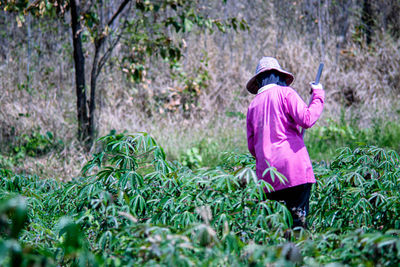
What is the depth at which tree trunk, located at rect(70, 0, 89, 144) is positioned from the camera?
646cm

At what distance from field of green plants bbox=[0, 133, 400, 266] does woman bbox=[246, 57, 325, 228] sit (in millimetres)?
256

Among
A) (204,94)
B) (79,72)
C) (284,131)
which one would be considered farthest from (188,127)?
(284,131)

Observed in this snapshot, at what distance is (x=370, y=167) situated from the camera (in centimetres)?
291

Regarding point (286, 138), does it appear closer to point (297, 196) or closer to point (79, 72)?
point (297, 196)

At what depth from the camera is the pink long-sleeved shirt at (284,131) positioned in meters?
2.93

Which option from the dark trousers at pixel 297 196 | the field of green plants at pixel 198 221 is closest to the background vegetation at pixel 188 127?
the field of green plants at pixel 198 221

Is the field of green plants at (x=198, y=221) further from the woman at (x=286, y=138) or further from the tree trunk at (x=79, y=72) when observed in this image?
the tree trunk at (x=79, y=72)

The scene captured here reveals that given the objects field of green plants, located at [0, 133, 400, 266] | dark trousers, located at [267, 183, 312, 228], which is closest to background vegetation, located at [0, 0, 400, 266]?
field of green plants, located at [0, 133, 400, 266]

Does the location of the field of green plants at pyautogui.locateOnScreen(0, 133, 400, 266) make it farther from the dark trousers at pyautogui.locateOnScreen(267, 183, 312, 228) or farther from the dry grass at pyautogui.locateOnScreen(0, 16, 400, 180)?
the dry grass at pyautogui.locateOnScreen(0, 16, 400, 180)

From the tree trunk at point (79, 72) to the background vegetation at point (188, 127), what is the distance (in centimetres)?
17

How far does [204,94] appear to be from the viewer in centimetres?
973

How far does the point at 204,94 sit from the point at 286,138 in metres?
6.81

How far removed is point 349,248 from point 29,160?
21.5 ft

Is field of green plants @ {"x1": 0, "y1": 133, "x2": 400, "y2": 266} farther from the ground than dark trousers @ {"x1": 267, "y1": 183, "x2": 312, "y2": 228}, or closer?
farther from the ground
